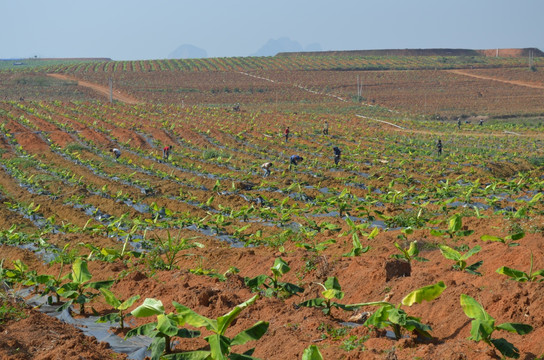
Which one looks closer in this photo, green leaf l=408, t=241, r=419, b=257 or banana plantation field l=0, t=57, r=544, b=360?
banana plantation field l=0, t=57, r=544, b=360

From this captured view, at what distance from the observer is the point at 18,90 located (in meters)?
57.6

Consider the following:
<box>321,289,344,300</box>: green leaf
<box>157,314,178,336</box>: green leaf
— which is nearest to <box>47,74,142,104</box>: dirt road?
<box>321,289,344,300</box>: green leaf

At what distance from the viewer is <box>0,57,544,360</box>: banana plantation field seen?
14.9 ft

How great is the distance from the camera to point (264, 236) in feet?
36.0

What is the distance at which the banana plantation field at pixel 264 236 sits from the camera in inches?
178

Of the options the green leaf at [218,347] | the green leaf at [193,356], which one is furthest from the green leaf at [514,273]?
the green leaf at [193,356]

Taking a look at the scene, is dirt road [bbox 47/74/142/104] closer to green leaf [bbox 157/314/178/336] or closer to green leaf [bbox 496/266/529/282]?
green leaf [bbox 496/266/529/282]

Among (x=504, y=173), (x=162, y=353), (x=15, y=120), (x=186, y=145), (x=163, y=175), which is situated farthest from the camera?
(x=15, y=120)

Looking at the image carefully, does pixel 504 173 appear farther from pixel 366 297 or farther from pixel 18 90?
pixel 18 90

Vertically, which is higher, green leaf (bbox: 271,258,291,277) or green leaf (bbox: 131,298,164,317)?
green leaf (bbox: 131,298,164,317)

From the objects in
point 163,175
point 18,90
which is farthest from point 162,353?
point 18,90

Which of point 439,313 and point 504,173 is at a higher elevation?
point 439,313

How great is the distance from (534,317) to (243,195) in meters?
11.6

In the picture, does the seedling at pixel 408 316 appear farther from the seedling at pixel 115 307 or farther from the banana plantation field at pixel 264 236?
the seedling at pixel 115 307
